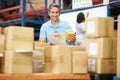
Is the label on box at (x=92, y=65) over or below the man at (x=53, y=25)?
below

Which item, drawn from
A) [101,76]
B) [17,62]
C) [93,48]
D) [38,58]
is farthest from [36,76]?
[93,48]

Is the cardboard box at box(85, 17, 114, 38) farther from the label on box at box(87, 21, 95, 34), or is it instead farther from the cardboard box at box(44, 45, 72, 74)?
the cardboard box at box(44, 45, 72, 74)

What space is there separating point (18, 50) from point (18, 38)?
0.42ft

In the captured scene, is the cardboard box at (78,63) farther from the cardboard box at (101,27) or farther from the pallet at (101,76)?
the cardboard box at (101,27)

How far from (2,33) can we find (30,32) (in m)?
0.35

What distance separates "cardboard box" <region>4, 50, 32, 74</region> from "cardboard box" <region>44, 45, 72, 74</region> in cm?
26

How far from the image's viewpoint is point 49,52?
3256 millimetres

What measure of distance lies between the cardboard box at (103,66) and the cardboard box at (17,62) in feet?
3.38

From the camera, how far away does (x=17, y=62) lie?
3.03 m

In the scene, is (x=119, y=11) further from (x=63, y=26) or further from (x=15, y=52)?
(x=15, y=52)

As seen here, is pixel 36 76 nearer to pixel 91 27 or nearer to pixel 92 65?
pixel 92 65

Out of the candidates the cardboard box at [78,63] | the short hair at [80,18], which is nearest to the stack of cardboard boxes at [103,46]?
the cardboard box at [78,63]

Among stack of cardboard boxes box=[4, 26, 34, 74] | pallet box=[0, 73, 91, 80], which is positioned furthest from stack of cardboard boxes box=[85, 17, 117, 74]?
stack of cardboard boxes box=[4, 26, 34, 74]

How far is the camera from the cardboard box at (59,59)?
10.3ft
